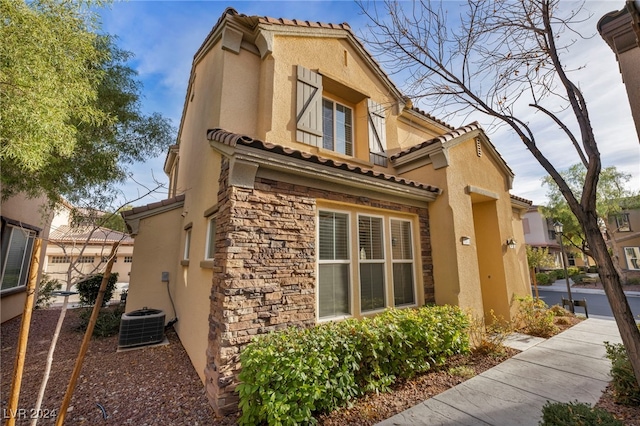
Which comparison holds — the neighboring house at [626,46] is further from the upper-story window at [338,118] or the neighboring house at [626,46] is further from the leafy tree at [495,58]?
the upper-story window at [338,118]

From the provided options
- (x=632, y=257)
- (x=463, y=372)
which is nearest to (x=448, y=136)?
(x=463, y=372)

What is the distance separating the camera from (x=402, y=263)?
22.2 feet

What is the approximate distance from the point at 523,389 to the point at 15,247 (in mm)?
15348

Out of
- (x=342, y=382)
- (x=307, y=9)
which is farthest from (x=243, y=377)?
(x=307, y=9)

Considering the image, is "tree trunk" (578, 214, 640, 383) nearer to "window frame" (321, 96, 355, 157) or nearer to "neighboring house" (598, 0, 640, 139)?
"neighboring house" (598, 0, 640, 139)

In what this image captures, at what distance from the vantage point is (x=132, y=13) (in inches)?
243

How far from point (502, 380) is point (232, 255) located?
214 inches

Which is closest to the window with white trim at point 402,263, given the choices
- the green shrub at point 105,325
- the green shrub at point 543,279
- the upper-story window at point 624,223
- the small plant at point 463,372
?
the small plant at point 463,372

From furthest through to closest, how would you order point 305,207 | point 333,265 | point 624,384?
point 333,265
point 305,207
point 624,384

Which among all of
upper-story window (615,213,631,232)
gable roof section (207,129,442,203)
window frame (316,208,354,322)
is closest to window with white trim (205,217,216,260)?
gable roof section (207,129,442,203)

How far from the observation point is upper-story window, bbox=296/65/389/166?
746cm

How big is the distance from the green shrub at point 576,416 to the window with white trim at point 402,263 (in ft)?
11.5

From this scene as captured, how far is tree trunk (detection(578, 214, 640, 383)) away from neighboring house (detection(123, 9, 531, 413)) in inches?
145

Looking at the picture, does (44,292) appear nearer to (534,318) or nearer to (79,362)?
(79,362)
